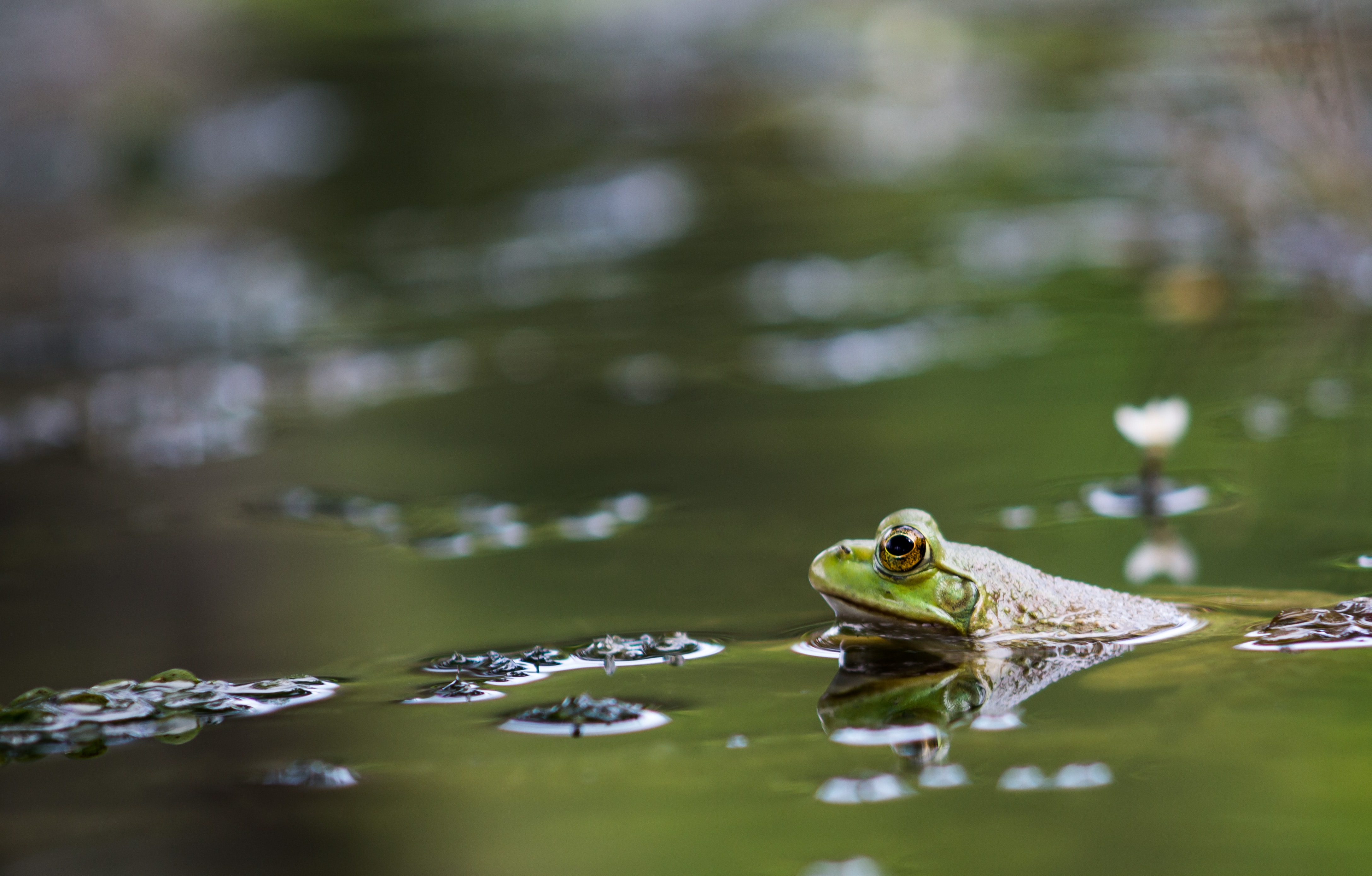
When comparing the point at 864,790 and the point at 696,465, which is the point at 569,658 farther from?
the point at 696,465

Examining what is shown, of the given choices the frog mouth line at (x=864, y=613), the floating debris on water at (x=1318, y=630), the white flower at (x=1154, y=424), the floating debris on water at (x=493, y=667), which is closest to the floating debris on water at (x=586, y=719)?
the floating debris on water at (x=493, y=667)

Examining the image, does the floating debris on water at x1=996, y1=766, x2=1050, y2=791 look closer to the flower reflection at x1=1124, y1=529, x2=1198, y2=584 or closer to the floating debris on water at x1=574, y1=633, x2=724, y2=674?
the floating debris on water at x1=574, y1=633, x2=724, y2=674

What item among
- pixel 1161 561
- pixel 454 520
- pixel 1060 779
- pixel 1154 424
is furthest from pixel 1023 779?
pixel 454 520

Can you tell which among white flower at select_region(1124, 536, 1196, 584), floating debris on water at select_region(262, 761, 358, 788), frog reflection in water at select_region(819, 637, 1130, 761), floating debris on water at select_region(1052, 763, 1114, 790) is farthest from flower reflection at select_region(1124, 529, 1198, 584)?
floating debris on water at select_region(262, 761, 358, 788)

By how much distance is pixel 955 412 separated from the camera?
403 cm

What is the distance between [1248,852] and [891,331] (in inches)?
141

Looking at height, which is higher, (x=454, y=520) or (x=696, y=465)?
(x=696, y=465)

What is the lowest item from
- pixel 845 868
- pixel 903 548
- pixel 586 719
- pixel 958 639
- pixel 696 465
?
pixel 845 868

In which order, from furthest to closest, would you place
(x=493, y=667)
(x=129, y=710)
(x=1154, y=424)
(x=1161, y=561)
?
(x=1154, y=424) < (x=1161, y=561) < (x=493, y=667) < (x=129, y=710)

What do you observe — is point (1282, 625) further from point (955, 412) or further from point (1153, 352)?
point (1153, 352)

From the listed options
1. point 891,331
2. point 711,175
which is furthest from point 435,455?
point 711,175

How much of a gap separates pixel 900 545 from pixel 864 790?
1.62 feet

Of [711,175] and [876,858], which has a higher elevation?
[711,175]

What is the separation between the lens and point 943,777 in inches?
71.6
